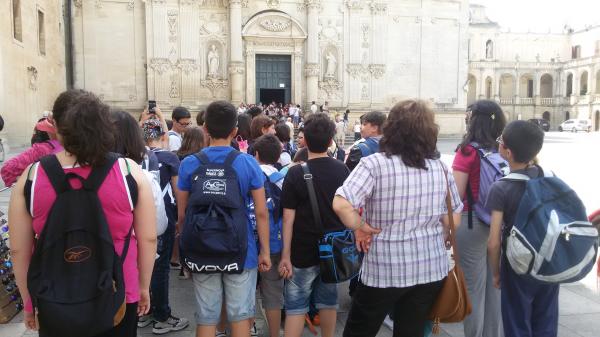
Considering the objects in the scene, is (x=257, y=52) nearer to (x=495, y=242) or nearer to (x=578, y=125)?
(x=495, y=242)

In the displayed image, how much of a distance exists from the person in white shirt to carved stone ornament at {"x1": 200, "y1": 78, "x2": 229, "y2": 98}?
20.4 metres

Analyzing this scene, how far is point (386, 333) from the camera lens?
440 centimetres

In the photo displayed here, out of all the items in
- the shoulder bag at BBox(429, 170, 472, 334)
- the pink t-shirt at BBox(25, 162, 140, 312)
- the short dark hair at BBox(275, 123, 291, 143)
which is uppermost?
the short dark hair at BBox(275, 123, 291, 143)

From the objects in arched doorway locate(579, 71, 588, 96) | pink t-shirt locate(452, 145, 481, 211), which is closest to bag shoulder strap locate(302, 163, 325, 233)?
pink t-shirt locate(452, 145, 481, 211)

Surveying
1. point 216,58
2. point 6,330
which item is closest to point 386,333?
point 6,330

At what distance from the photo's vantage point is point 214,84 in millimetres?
26906

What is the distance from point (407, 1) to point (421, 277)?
2864cm

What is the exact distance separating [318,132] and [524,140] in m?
1.46

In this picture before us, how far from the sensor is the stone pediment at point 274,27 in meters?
26.7

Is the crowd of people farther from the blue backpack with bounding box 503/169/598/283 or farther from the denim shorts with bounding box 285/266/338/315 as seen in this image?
the blue backpack with bounding box 503/169/598/283

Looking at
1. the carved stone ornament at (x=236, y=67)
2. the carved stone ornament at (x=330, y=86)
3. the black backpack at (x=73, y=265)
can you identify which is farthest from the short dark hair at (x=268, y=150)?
the carved stone ornament at (x=330, y=86)

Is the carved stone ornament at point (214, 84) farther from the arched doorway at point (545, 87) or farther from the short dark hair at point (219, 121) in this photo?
the arched doorway at point (545, 87)

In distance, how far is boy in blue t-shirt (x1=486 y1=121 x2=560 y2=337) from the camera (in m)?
3.26

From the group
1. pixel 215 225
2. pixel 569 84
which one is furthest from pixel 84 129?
pixel 569 84
